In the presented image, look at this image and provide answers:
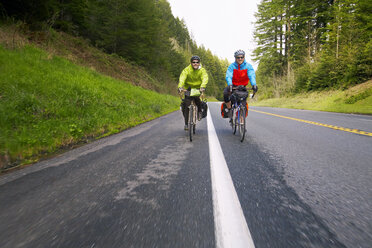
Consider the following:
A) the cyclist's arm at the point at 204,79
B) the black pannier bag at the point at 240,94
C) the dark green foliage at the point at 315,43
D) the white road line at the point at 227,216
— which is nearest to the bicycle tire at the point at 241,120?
the black pannier bag at the point at 240,94

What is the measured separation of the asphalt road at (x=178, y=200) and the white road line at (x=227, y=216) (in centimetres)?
5

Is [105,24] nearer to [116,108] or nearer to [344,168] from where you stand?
[116,108]

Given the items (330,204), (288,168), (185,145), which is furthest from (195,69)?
(330,204)

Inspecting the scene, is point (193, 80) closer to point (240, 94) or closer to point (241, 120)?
point (240, 94)

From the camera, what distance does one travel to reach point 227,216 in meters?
1.41

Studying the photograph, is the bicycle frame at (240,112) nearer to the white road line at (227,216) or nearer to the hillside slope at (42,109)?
the white road line at (227,216)

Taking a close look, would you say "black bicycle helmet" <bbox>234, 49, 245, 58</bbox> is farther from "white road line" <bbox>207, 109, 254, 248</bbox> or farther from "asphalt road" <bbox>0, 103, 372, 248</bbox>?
"white road line" <bbox>207, 109, 254, 248</bbox>

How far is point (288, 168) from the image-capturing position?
247cm

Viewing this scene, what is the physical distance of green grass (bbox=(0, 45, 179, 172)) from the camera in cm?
336

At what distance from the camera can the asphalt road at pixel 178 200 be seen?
1228 millimetres

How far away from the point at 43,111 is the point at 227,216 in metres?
5.25

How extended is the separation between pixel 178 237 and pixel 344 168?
7.95 ft

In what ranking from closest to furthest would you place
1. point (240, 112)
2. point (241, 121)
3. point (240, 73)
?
point (241, 121)
point (240, 112)
point (240, 73)

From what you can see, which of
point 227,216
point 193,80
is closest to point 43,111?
point 193,80
